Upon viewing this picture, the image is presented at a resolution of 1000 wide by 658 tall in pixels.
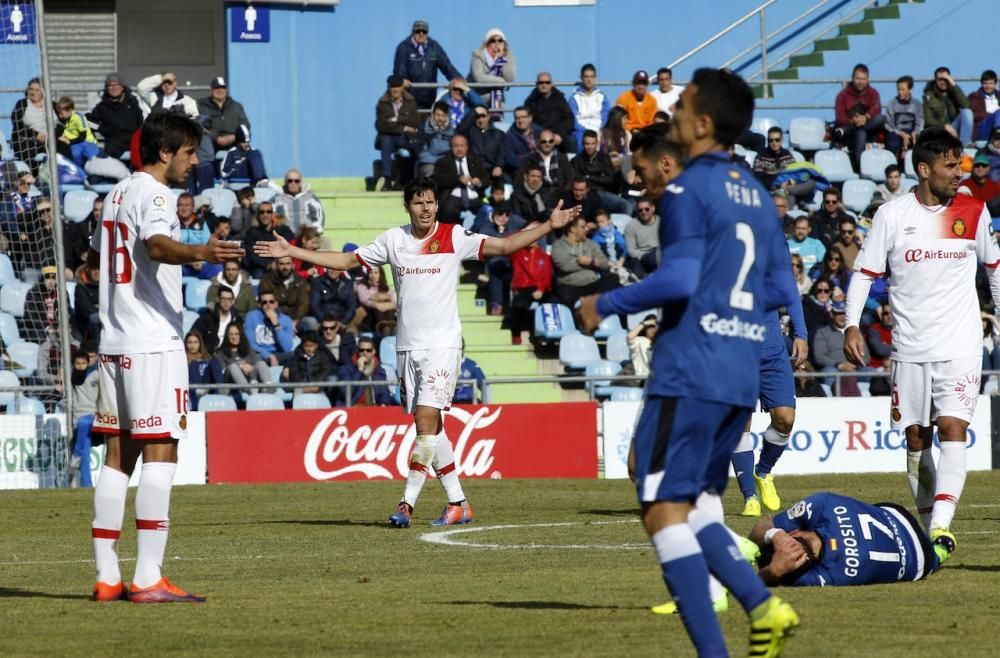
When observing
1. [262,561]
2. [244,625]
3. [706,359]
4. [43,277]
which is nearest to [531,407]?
[43,277]

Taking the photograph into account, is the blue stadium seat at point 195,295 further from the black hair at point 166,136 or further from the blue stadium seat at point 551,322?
the black hair at point 166,136

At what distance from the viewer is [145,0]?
31719 millimetres

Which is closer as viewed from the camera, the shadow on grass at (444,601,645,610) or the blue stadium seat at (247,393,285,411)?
the shadow on grass at (444,601,645,610)

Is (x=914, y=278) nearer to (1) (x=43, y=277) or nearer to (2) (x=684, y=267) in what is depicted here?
(2) (x=684, y=267)

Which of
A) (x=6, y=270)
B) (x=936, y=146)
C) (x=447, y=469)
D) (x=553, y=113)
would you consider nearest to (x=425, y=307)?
(x=447, y=469)

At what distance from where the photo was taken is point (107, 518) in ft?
29.2

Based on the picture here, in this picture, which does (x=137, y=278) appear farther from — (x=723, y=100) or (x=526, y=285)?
(x=526, y=285)

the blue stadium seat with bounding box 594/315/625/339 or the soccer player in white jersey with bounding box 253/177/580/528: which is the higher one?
the soccer player in white jersey with bounding box 253/177/580/528

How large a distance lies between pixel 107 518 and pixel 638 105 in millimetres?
19793

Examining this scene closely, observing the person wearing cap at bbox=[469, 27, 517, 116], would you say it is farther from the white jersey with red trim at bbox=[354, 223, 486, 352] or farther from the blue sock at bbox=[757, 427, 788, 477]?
the white jersey with red trim at bbox=[354, 223, 486, 352]

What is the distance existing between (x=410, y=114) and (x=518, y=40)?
16.5ft

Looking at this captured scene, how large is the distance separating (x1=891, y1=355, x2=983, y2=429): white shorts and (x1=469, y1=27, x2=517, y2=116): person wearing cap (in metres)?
18.5

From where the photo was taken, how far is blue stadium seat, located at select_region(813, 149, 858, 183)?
94.2 feet

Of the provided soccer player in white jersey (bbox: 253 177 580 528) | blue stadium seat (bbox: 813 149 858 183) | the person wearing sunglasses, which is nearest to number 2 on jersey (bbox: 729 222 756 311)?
soccer player in white jersey (bbox: 253 177 580 528)
